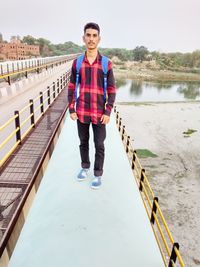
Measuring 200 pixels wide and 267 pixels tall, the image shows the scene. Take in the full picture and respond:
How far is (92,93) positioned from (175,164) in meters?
12.6

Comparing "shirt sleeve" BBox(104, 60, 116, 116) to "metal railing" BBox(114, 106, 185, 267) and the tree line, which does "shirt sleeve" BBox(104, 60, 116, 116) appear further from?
the tree line

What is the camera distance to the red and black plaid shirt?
10.7 feet

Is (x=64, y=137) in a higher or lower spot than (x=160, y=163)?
higher

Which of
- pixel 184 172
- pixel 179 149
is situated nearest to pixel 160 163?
pixel 184 172

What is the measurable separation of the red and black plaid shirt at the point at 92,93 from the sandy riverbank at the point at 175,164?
6.62m

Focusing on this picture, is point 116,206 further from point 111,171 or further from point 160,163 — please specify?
point 160,163

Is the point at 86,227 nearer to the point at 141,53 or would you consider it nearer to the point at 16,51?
the point at 16,51

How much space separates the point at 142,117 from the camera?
25.6 metres

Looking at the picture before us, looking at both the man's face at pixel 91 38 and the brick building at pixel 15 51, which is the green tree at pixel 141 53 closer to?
the brick building at pixel 15 51

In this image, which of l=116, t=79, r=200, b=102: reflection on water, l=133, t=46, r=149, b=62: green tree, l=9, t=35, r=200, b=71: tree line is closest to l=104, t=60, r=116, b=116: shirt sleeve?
l=116, t=79, r=200, b=102: reflection on water

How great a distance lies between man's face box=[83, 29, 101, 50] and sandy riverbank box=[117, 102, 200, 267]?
7.42 m

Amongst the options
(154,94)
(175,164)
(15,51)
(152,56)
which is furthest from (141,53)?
(175,164)

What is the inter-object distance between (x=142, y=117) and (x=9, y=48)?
10472cm

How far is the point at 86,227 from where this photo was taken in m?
2.97
